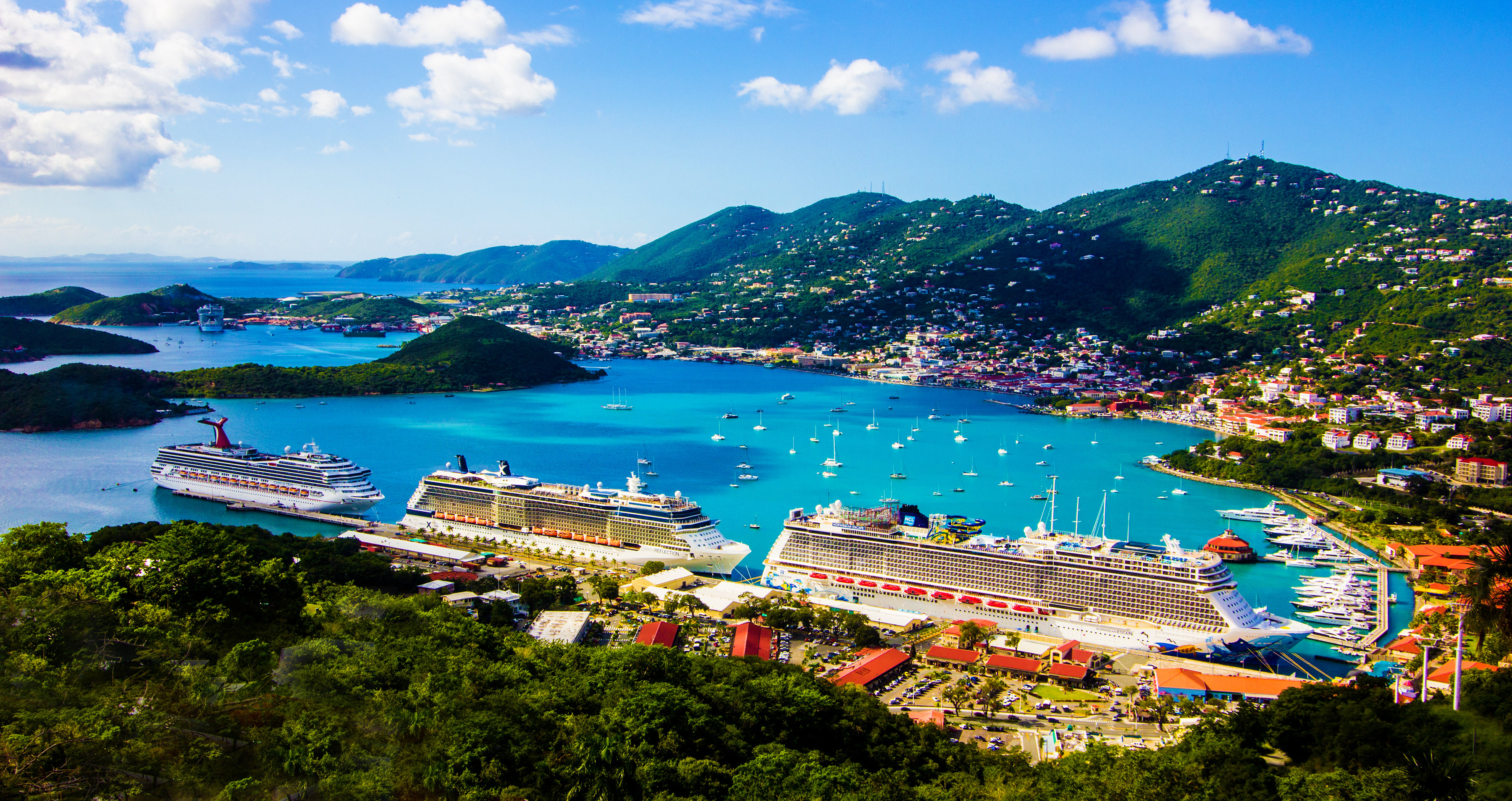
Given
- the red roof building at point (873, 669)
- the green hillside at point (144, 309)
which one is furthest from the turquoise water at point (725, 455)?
the green hillside at point (144, 309)

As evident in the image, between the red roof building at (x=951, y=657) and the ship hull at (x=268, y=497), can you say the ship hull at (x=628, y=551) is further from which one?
the red roof building at (x=951, y=657)

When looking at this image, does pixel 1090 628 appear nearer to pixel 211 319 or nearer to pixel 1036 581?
pixel 1036 581

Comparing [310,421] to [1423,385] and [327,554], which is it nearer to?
[327,554]

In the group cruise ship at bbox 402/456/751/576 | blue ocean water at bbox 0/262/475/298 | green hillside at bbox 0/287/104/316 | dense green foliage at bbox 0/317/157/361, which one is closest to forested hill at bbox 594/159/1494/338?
cruise ship at bbox 402/456/751/576

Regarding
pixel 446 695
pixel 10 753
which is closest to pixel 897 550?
pixel 446 695

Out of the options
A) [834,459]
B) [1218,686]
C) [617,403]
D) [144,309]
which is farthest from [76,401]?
[144,309]

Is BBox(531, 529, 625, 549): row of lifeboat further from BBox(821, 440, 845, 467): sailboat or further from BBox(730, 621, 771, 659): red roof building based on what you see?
BBox(821, 440, 845, 467): sailboat
